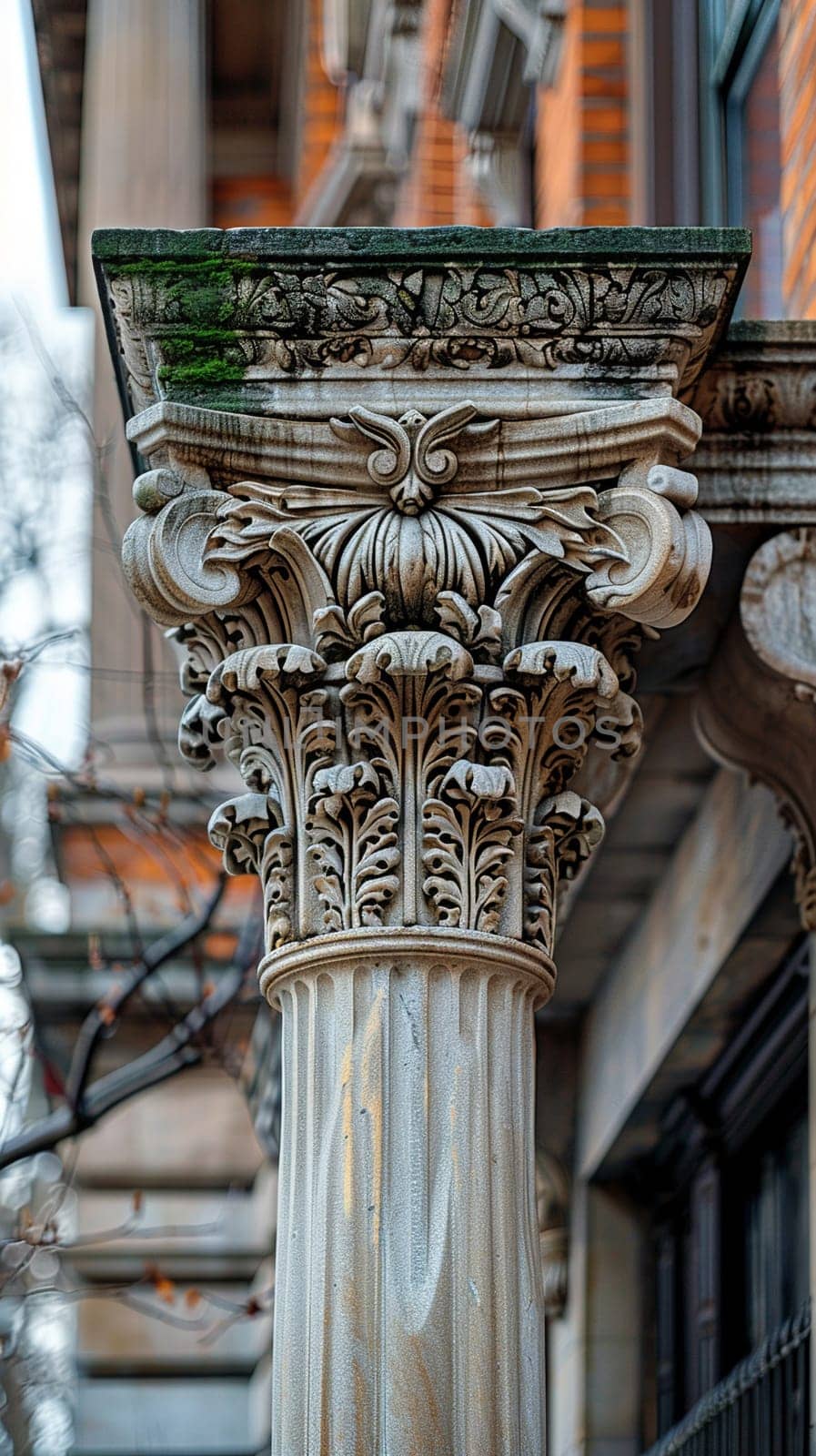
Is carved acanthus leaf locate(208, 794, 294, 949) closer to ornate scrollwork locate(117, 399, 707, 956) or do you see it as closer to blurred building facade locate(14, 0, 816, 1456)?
ornate scrollwork locate(117, 399, 707, 956)

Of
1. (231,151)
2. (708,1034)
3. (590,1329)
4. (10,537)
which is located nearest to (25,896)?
(231,151)

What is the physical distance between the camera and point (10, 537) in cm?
1595

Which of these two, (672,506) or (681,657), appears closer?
(672,506)

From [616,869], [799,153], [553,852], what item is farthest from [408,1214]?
[616,869]

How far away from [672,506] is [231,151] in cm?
2093

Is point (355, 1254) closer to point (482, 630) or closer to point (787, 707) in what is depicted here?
point (482, 630)

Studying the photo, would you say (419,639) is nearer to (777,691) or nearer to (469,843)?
(469,843)

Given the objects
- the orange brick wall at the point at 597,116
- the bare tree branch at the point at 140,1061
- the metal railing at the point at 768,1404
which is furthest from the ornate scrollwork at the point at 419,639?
the bare tree branch at the point at 140,1061

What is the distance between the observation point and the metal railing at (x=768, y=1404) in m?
8.60

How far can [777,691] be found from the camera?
7.76 metres

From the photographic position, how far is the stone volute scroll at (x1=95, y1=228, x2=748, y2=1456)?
21.1 ft

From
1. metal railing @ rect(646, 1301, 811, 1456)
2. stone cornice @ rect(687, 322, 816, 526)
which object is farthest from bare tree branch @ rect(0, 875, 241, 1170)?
stone cornice @ rect(687, 322, 816, 526)

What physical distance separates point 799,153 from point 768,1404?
4157 millimetres

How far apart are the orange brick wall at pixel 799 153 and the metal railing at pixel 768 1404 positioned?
3.31m
